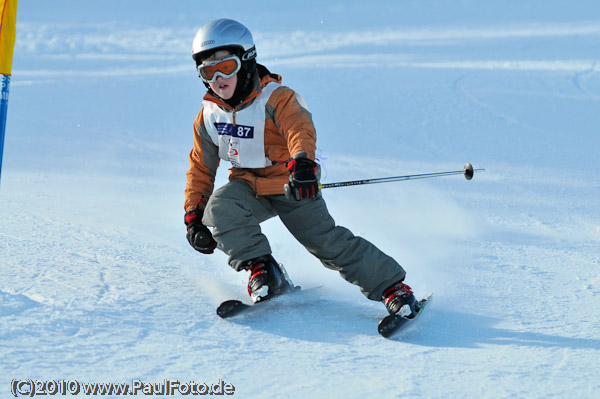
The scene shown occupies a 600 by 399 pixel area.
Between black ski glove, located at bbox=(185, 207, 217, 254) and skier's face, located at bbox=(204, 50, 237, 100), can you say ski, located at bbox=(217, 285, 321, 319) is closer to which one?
black ski glove, located at bbox=(185, 207, 217, 254)

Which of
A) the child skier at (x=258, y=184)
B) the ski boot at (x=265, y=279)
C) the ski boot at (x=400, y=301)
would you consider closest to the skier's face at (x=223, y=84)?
the child skier at (x=258, y=184)

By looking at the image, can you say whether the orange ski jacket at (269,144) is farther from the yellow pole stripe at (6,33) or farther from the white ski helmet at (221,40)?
the yellow pole stripe at (6,33)

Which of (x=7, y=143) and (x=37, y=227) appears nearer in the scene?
(x=37, y=227)

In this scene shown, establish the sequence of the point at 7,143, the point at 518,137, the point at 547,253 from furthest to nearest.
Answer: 1. the point at 518,137
2. the point at 7,143
3. the point at 547,253

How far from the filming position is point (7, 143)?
22.7ft

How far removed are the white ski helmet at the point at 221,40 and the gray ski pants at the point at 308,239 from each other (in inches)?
22.8

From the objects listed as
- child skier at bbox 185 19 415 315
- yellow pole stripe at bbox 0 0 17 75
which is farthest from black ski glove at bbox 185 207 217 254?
yellow pole stripe at bbox 0 0 17 75

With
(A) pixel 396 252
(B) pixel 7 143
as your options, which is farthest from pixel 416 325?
(B) pixel 7 143

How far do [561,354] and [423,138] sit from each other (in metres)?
5.12

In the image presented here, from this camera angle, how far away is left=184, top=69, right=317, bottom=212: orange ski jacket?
2873mm

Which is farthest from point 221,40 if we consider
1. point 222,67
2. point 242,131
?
point 242,131

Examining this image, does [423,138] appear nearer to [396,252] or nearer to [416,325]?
[396,252]

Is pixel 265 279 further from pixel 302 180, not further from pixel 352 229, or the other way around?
pixel 352 229

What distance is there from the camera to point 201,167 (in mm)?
3195
